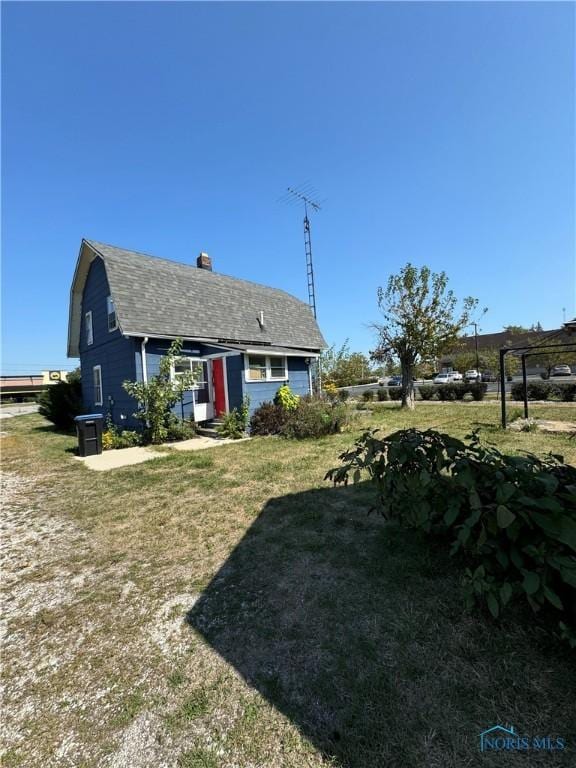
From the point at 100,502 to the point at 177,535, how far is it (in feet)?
7.07

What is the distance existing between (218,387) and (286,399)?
2.72 metres

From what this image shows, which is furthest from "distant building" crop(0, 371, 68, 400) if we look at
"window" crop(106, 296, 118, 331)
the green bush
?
the green bush

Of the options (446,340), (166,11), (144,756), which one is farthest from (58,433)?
(446,340)

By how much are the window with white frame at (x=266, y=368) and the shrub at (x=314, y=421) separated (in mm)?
1860

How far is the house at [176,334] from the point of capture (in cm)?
1082

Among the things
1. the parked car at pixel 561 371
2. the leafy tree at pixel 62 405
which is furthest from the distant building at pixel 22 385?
the parked car at pixel 561 371

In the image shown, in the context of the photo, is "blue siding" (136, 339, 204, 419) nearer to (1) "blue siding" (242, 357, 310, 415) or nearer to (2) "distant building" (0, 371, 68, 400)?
(1) "blue siding" (242, 357, 310, 415)

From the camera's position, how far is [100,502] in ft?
16.9

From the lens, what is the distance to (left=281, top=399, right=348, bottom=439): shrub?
9.71 meters

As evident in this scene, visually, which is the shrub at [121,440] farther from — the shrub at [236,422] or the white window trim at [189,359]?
the shrub at [236,422]

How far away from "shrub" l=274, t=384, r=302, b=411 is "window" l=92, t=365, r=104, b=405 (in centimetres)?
755

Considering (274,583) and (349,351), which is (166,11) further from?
(349,351)

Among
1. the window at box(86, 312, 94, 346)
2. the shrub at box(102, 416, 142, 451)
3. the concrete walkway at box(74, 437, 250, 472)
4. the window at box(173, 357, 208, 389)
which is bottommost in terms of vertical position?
the concrete walkway at box(74, 437, 250, 472)

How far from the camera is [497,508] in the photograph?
1.78 metres
